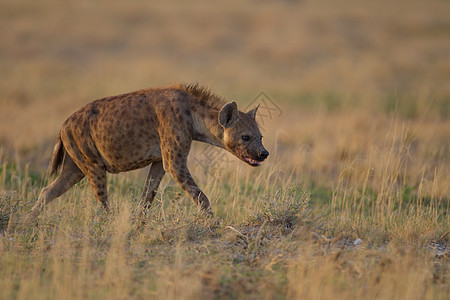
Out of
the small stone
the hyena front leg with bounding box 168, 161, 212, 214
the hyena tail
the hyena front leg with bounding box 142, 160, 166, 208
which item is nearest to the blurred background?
the hyena tail

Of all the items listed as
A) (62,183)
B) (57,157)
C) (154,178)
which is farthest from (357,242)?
(57,157)

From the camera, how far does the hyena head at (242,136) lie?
5945 millimetres

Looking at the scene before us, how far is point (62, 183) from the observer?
648 centimetres

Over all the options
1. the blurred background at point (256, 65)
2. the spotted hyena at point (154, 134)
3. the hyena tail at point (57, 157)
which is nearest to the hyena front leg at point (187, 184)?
the spotted hyena at point (154, 134)

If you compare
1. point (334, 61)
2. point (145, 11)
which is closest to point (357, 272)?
point (334, 61)

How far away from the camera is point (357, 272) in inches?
189

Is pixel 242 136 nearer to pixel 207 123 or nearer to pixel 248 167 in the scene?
pixel 207 123

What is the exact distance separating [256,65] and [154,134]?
15109mm

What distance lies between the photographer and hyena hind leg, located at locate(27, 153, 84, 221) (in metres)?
6.36

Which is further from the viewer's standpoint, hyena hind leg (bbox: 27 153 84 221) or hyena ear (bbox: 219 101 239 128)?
hyena hind leg (bbox: 27 153 84 221)

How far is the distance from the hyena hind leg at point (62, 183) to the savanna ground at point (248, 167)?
9.9 inches

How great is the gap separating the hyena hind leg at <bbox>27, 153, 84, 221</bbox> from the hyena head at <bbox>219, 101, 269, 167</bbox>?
1916 mm

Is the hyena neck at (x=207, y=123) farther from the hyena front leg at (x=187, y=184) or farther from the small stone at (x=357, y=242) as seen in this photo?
the small stone at (x=357, y=242)

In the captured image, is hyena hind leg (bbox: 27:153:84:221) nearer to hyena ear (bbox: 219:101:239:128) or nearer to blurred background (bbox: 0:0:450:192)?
hyena ear (bbox: 219:101:239:128)
